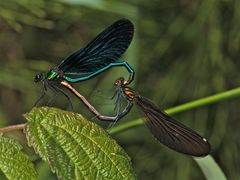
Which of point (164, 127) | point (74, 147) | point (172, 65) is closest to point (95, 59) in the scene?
point (164, 127)

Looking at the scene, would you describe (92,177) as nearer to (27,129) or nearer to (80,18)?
(27,129)

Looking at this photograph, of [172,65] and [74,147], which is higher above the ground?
[74,147]

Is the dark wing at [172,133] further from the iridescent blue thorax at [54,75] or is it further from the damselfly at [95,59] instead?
the iridescent blue thorax at [54,75]

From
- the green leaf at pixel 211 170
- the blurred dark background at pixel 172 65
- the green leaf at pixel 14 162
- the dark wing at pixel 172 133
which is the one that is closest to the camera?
the green leaf at pixel 14 162

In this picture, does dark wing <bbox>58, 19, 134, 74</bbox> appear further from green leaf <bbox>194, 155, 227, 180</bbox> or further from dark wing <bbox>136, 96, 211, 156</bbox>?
green leaf <bbox>194, 155, 227, 180</bbox>

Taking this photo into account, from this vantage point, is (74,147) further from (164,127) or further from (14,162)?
(164,127)

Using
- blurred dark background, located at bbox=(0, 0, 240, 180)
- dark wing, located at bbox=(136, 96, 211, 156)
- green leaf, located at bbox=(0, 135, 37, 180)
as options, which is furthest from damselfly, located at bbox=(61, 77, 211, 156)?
blurred dark background, located at bbox=(0, 0, 240, 180)

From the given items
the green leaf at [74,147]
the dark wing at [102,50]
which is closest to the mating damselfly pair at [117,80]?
the dark wing at [102,50]
